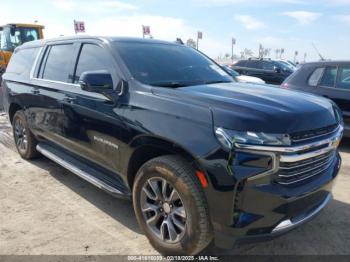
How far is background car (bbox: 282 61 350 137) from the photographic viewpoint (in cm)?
668

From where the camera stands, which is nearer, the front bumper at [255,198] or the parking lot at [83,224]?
the front bumper at [255,198]

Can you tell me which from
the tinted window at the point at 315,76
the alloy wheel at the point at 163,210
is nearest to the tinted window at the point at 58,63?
the alloy wheel at the point at 163,210

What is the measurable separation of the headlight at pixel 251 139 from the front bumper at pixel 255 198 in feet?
0.19

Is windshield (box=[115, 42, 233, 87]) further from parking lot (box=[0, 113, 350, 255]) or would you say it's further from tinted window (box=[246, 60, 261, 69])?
tinted window (box=[246, 60, 261, 69])

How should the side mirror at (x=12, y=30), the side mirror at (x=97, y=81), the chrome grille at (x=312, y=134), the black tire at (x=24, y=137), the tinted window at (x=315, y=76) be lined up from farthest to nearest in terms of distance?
the side mirror at (x=12, y=30) < the tinted window at (x=315, y=76) < the black tire at (x=24, y=137) < the side mirror at (x=97, y=81) < the chrome grille at (x=312, y=134)

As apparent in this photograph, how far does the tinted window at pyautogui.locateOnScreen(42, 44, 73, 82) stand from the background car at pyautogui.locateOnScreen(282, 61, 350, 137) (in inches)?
185

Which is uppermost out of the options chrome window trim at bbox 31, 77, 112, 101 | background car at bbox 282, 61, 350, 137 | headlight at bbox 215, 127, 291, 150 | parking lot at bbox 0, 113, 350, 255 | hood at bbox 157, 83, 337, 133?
hood at bbox 157, 83, 337, 133

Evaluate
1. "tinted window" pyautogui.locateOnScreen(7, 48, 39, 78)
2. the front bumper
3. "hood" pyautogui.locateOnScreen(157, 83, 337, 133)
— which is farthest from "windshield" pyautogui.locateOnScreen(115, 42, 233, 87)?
"tinted window" pyautogui.locateOnScreen(7, 48, 39, 78)

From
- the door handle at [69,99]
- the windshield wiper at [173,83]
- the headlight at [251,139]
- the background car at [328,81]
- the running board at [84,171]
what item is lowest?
the running board at [84,171]

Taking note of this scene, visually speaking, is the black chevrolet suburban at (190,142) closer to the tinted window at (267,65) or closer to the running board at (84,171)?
the running board at (84,171)

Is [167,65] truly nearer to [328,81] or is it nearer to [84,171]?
[84,171]

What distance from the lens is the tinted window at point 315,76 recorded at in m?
7.15

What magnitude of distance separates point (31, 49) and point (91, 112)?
255 centimetres

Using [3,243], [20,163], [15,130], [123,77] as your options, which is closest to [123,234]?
[3,243]
